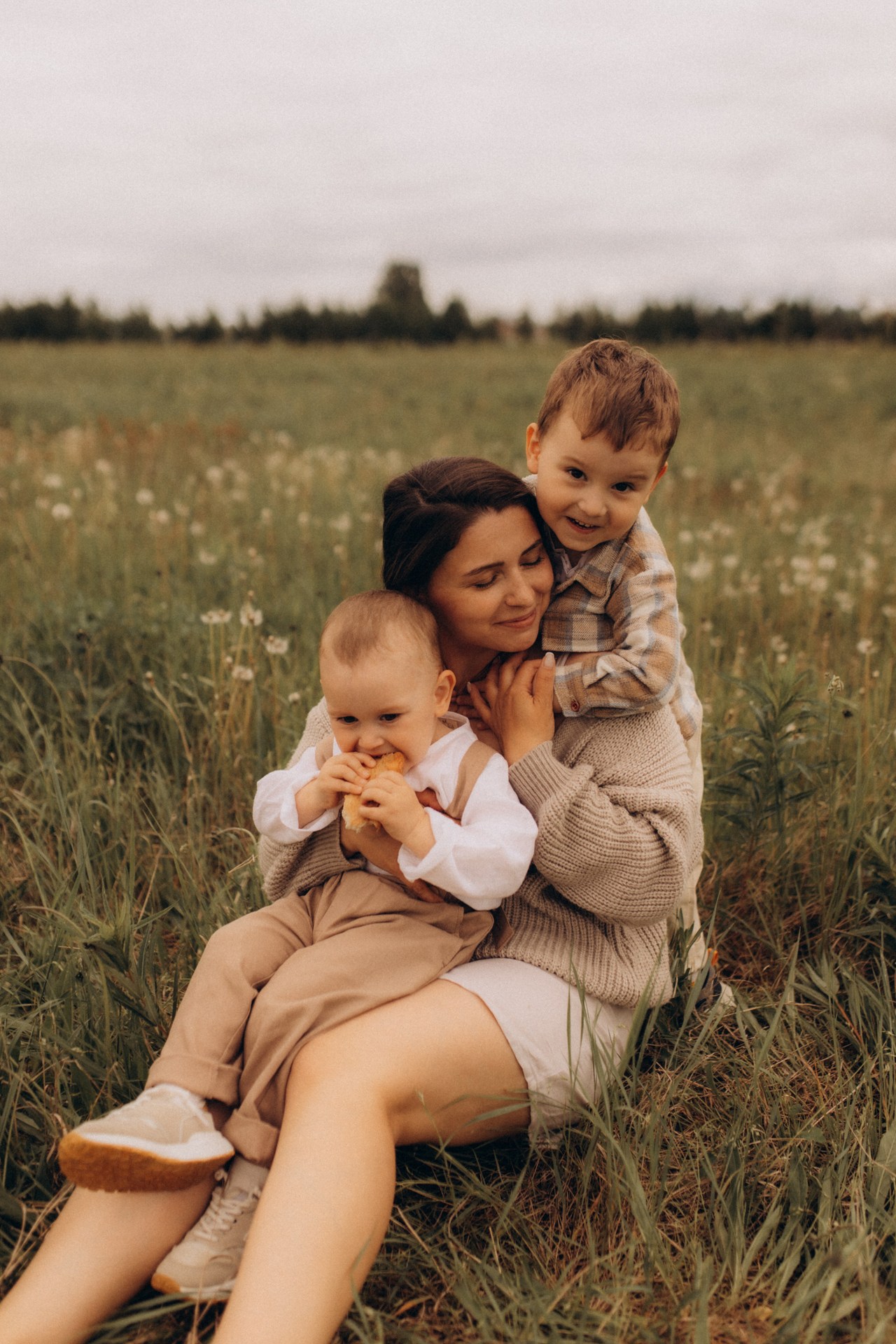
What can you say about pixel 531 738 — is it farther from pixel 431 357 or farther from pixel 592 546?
pixel 431 357

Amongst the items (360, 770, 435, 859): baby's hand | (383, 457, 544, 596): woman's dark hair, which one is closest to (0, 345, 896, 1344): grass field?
(360, 770, 435, 859): baby's hand

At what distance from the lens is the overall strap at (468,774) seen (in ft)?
6.45

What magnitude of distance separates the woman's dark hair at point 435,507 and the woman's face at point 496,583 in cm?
2

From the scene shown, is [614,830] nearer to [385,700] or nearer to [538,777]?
[538,777]

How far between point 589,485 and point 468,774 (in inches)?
25.2

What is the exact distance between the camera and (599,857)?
6.31 feet

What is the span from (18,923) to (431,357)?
642 inches

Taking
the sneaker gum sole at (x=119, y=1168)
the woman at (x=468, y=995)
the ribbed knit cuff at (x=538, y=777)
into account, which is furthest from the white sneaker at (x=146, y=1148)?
the ribbed knit cuff at (x=538, y=777)

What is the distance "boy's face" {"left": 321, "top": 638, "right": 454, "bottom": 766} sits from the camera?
1876 mm

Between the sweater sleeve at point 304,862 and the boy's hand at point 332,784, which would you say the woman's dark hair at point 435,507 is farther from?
the sweater sleeve at point 304,862

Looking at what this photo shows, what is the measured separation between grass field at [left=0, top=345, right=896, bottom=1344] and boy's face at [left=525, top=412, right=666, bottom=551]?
766 mm

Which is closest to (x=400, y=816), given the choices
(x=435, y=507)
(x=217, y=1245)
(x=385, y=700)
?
(x=385, y=700)

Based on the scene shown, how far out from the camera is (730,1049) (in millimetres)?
2205

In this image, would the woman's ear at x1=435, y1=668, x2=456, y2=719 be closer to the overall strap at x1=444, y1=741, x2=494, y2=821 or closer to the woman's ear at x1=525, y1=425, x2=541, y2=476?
the overall strap at x1=444, y1=741, x2=494, y2=821
